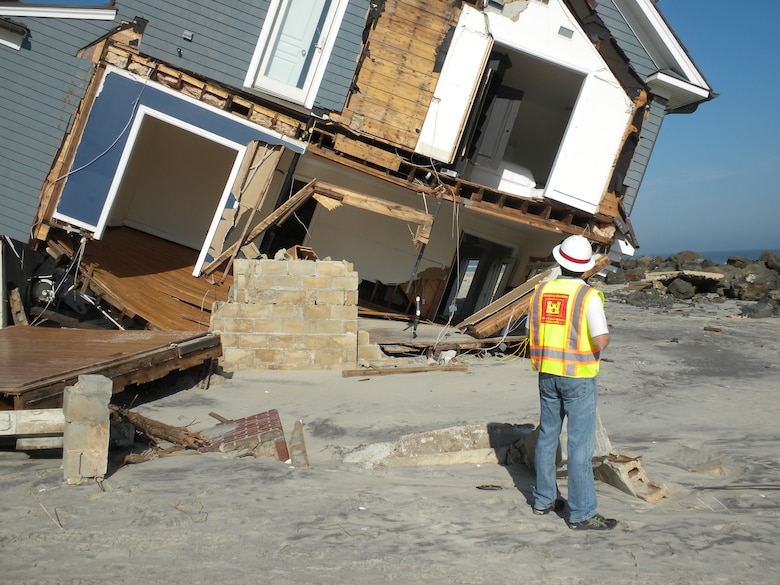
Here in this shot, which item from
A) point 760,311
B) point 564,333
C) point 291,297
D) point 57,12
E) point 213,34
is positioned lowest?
point 291,297

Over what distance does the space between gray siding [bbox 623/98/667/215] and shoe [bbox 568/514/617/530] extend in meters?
11.6

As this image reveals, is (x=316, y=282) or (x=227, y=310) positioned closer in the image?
(x=227, y=310)

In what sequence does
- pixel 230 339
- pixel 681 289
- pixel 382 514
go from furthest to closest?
pixel 681 289 < pixel 230 339 < pixel 382 514

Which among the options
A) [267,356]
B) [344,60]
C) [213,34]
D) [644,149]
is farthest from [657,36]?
[267,356]

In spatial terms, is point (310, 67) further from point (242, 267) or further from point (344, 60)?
point (242, 267)

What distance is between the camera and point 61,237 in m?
12.6

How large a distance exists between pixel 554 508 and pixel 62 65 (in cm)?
1154

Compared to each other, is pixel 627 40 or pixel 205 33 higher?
pixel 627 40

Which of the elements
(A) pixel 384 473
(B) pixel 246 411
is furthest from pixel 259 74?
(A) pixel 384 473

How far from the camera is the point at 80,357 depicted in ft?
24.8

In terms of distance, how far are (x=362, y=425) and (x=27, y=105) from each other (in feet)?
29.3

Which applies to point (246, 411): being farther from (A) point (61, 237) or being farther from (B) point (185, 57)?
(B) point (185, 57)

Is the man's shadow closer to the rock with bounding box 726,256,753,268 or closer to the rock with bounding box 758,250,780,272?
the rock with bounding box 758,250,780,272

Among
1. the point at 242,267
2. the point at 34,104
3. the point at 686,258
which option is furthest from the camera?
the point at 686,258
